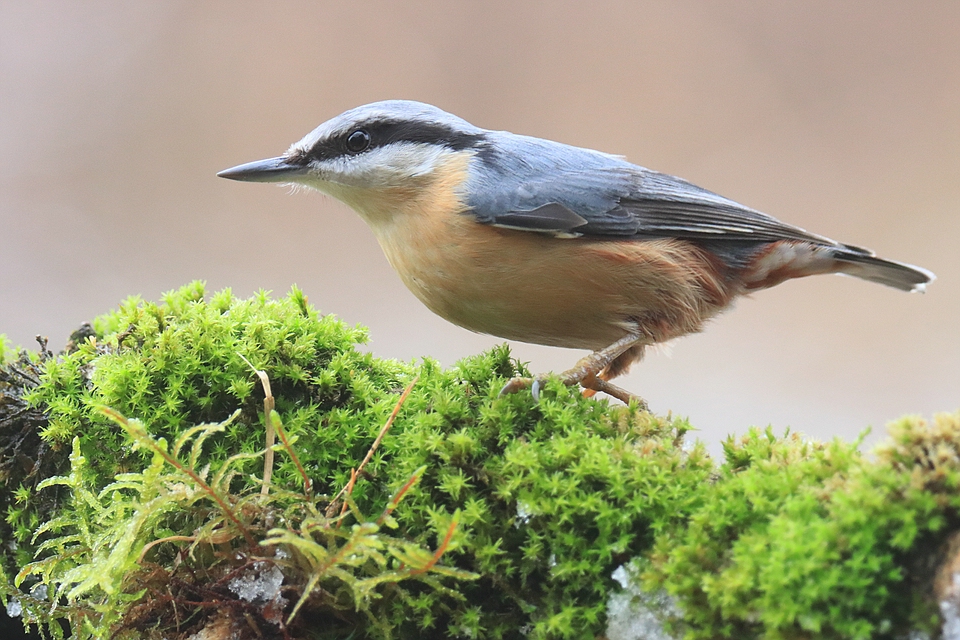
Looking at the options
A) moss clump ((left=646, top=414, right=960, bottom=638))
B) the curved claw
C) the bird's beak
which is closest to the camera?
moss clump ((left=646, top=414, right=960, bottom=638))

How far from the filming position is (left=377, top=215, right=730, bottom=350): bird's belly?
261 centimetres

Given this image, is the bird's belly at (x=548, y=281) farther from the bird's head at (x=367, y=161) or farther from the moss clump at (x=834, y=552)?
the moss clump at (x=834, y=552)

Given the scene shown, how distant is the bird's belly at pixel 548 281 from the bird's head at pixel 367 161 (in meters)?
0.19

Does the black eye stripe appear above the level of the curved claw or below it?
above

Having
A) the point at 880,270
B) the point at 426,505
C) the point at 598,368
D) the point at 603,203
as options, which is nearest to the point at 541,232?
the point at 603,203

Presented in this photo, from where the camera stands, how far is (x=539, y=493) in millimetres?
1728

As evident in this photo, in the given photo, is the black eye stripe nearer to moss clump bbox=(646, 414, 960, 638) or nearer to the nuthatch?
the nuthatch

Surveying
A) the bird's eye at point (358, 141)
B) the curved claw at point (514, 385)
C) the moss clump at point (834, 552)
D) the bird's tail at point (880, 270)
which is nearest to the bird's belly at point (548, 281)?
the bird's eye at point (358, 141)

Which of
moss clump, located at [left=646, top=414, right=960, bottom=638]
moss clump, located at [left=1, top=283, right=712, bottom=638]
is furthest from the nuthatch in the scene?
moss clump, located at [left=646, top=414, right=960, bottom=638]

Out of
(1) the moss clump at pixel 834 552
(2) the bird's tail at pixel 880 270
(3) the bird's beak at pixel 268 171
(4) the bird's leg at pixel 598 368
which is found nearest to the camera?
(1) the moss clump at pixel 834 552

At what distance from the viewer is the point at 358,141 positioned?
9.42 ft

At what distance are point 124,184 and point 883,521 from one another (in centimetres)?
685

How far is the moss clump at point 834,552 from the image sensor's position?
4.28 ft

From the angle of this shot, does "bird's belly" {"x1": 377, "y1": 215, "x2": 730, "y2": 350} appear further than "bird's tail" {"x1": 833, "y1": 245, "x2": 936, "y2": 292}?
No
